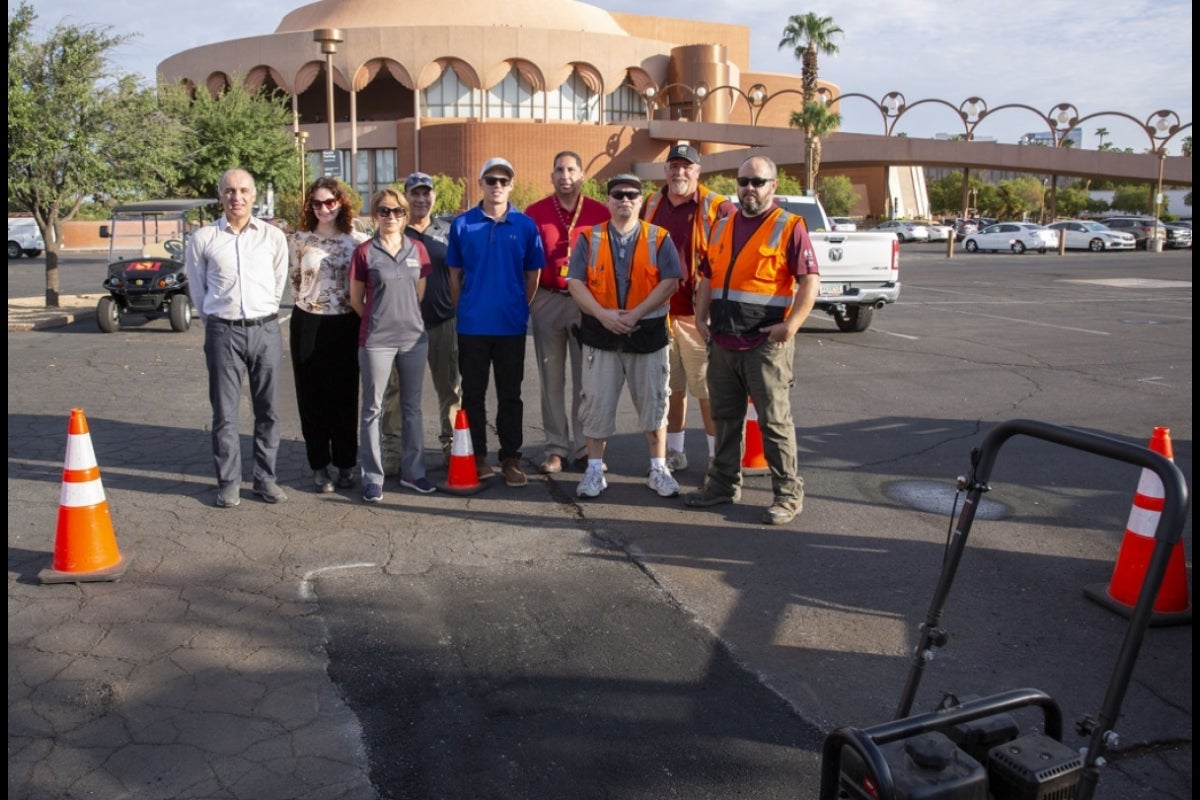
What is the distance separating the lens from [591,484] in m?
6.54

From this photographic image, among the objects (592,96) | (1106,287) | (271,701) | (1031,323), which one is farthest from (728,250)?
(592,96)

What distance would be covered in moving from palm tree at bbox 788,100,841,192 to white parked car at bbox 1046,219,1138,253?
13283 millimetres

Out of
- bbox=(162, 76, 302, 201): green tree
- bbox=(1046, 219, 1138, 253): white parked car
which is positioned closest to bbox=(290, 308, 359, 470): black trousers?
bbox=(162, 76, 302, 201): green tree

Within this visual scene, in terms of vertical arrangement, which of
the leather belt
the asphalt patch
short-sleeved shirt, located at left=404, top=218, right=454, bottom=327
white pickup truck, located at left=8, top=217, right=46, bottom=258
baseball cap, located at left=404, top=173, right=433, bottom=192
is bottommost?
the asphalt patch

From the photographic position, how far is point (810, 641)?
4.46 m

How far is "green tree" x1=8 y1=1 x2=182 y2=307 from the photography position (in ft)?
53.2

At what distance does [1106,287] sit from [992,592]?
23305mm

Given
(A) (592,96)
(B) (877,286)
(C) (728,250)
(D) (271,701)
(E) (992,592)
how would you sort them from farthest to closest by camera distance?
(A) (592,96), (B) (877,286), (C) (728,250), (E) (992,592), (D) (271,701)

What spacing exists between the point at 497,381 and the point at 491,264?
30.8 inches

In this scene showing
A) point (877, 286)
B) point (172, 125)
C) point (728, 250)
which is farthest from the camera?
point (172, 125)

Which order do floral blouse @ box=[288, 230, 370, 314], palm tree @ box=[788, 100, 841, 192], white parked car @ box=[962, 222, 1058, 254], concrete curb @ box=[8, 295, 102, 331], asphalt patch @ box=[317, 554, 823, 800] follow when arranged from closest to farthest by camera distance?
asphalt patch @ box=[317, 554, 823, 800] → floral blouse @ box=[288, 230, 370, 314] → concrete curb @ box=[8, 295, 102, 331] → white parked car @ box=[962, 222, 1058, 254] → palm tree @ box=[788, 100, 841, 192]

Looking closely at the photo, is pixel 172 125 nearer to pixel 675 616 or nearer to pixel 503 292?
pixel 503 292

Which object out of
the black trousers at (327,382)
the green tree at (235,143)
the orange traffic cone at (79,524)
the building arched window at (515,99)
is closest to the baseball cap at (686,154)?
the black trousers at (327,382)

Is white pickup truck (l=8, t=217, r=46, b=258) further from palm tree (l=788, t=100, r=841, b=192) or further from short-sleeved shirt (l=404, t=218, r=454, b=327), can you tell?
short-sleeved shirt (l=404, t=218, r=454, b=327)
